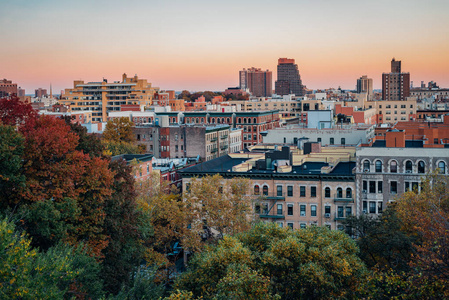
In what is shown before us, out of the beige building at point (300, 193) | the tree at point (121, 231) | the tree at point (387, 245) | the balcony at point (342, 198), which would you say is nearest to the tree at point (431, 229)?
the tree at point (387, 245)

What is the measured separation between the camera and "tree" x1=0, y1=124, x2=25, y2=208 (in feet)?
137

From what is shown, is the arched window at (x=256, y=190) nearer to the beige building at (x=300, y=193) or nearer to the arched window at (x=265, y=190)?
the beige building at (x=300, y=193)

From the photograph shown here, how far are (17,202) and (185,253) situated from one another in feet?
89.2

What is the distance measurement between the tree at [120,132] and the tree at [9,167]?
70309mm

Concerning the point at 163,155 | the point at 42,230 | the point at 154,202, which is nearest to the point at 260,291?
the point at 42,230

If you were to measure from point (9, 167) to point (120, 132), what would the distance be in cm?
7377

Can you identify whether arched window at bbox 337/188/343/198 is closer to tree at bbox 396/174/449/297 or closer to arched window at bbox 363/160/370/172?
arched window at bbox 363/160/370/172

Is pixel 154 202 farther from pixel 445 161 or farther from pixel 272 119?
pixel 272 119

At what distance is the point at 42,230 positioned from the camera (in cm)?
4059

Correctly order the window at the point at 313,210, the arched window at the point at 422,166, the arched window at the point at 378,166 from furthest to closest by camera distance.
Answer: the window at the point at 313,210
the arched window at the point at 378,166
the arched window at the point at 422,166

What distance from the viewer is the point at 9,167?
138 feet

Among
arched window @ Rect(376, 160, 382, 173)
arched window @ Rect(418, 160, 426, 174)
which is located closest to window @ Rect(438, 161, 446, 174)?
arched window @ Rect(418, 160, 426, 174)

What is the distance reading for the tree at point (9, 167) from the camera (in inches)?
1645

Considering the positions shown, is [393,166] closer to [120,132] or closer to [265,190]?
[265,190]
